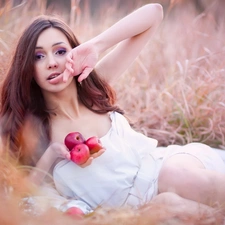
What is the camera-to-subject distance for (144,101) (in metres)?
3.78

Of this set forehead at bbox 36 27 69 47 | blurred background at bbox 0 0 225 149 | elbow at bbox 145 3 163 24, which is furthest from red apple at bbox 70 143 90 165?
blurred background at bbox 0 0 225 149

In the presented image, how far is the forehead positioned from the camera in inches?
82.2

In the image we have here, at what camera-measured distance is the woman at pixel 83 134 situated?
2058 millimetres

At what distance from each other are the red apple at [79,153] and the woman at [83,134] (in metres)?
0.02

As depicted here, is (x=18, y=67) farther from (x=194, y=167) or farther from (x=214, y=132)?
(x=214, y=132)

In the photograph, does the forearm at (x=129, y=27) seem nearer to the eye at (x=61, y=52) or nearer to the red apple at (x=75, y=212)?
the eye at (x=61, y=52)

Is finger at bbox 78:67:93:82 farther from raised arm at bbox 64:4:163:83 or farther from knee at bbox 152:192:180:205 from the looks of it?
knee at bbox 152:192:180:205

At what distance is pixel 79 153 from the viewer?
6.61 ft

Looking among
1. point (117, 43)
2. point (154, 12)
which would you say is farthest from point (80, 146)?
point (154, 12)

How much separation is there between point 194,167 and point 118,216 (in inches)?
18.8

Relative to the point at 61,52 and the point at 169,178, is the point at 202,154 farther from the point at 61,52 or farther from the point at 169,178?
the point at 61,52

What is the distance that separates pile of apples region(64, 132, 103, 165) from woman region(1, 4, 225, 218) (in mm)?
21

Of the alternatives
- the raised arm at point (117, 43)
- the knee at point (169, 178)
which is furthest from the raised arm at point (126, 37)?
the knee at point (169, 178)

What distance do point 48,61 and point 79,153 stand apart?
14.5 inches
